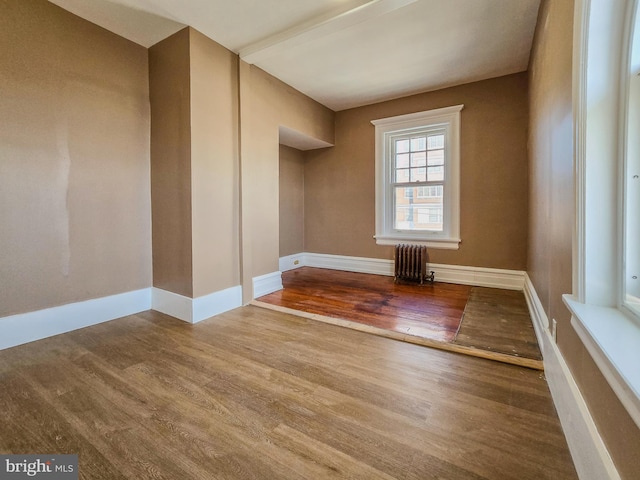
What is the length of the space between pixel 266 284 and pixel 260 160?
4.89ft

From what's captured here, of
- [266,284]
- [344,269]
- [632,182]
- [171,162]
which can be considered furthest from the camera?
[344,269]

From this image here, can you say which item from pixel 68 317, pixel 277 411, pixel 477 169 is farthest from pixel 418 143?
pixel 68 317

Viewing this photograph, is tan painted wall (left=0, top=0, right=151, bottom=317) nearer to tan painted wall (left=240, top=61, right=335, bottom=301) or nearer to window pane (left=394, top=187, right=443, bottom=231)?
tan painted wall (left=240, top=61, right=335, bottom=301)

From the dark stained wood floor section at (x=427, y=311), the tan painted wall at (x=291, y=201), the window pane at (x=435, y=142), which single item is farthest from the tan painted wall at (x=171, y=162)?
the window pane at (x=435, y=142)

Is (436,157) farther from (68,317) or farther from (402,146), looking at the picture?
(68,317)

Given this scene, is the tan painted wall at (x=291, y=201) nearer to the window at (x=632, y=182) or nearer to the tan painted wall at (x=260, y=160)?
the tan painted wall at (x=260, y=160)

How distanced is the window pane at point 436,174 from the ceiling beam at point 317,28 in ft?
7.36

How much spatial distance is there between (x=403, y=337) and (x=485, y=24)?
284 centimetres

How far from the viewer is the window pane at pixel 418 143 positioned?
4.08 metres

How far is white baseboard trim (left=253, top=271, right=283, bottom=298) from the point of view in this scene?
328 centimetres

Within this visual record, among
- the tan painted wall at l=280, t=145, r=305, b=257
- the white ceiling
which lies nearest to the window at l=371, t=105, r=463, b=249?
the white ceiling

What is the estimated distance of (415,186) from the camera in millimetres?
4168

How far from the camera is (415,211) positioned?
420cm

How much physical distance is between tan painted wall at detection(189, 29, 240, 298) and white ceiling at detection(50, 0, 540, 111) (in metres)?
0.24
